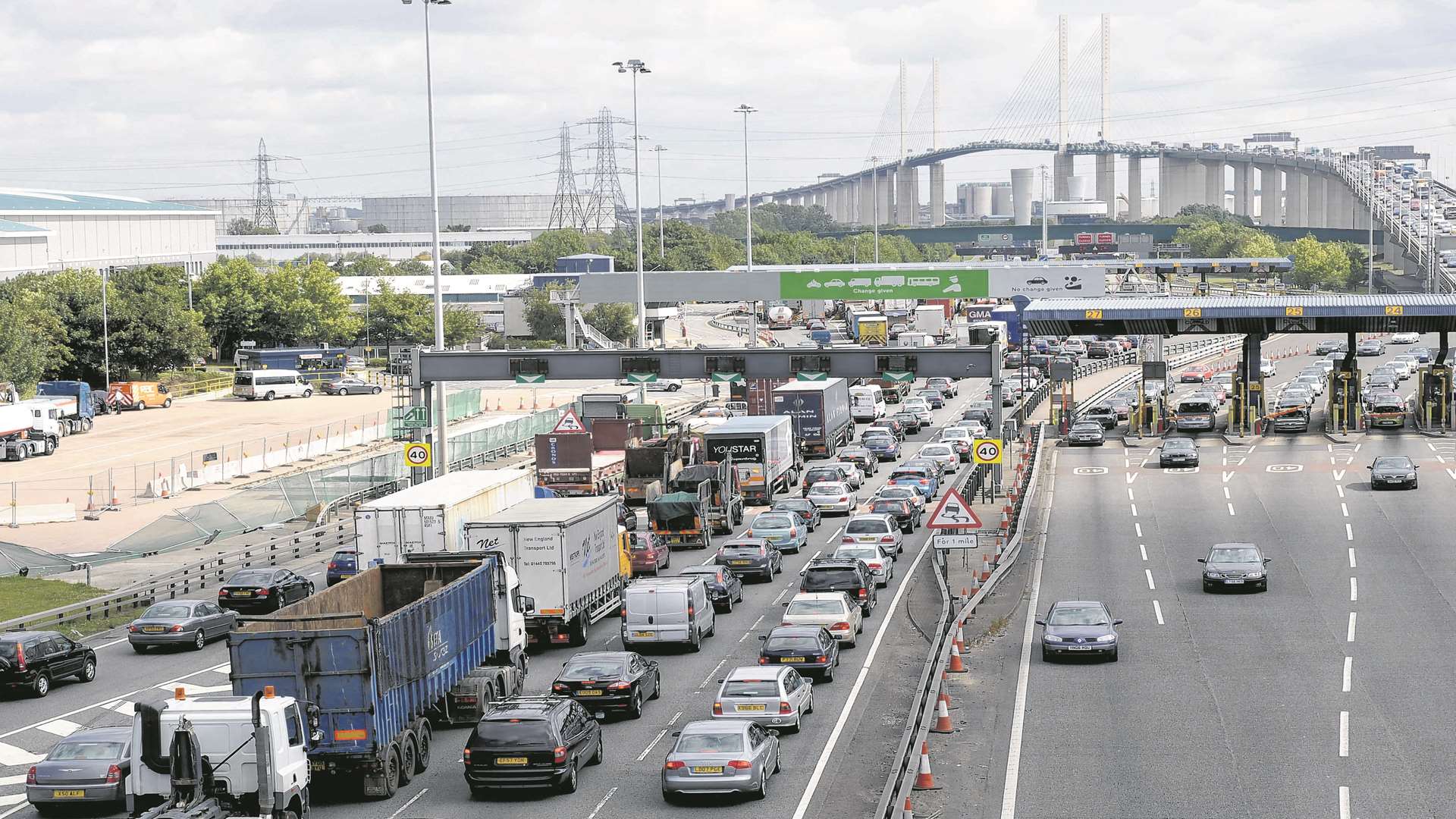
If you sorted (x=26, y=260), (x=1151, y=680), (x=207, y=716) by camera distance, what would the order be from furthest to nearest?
(x=26, y=260), (x=1151, y=680), (x=207, y=716)

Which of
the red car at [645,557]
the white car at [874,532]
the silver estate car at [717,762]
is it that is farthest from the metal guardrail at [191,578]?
the silver estate car at [717,762]

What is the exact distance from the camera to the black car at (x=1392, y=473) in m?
54.6

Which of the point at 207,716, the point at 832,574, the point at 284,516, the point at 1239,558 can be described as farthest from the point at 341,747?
the point at 284,516

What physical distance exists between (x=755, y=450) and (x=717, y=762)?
34.9m

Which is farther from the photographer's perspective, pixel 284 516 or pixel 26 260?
pixel 26 260

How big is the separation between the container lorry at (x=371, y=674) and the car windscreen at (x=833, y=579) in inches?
457

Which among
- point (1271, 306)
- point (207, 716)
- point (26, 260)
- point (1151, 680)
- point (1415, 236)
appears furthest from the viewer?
point (1415, 236)

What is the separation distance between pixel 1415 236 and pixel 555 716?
608 feet

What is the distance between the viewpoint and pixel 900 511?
52.6 m

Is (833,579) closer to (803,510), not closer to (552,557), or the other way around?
(552,557)

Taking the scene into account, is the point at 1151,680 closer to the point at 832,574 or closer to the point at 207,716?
the point at 832,574

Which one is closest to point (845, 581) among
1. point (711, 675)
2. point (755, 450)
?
point (711, 675)

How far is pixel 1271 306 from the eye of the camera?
71.1m

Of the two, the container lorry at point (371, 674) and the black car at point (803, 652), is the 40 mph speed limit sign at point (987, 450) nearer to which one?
the black car at point (803, 652)
